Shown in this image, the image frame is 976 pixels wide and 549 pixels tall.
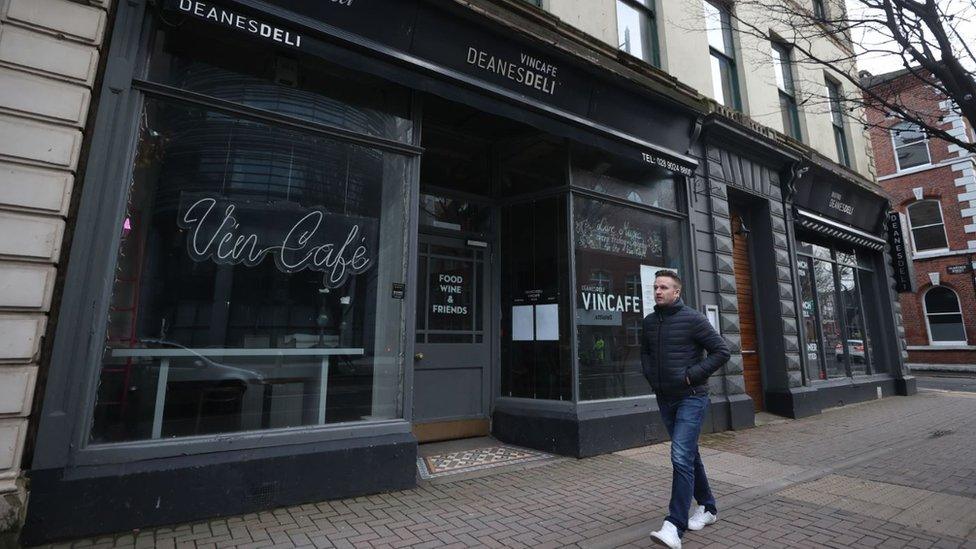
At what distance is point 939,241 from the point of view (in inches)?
823

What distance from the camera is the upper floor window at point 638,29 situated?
7.73 metres

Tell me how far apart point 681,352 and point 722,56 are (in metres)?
8.19

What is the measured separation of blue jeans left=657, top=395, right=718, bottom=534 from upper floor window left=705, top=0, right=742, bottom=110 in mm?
7439

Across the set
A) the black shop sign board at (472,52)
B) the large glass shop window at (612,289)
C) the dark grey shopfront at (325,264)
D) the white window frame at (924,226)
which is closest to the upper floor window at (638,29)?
the black shop sign board at (472,52)

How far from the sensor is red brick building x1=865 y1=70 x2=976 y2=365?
19781 mm

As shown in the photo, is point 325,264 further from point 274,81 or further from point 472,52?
point 472,52

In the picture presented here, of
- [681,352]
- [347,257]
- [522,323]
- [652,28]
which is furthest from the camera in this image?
[652,28]

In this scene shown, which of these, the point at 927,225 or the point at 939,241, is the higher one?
the point at 927,225

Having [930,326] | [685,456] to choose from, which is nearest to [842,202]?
[685,456]

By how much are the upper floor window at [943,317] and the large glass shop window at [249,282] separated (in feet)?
83.4

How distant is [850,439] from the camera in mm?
6836

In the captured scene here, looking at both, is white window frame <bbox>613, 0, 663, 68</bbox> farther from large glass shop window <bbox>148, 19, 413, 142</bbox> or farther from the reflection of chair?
the reflection of chair

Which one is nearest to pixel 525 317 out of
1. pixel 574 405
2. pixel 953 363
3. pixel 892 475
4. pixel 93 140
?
pixel 574 405

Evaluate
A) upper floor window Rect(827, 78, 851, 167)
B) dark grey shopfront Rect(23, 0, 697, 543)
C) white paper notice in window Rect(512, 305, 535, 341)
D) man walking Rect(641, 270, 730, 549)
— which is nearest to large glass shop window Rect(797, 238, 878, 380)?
upper floor window Rect(827, 78, 851, 167)
